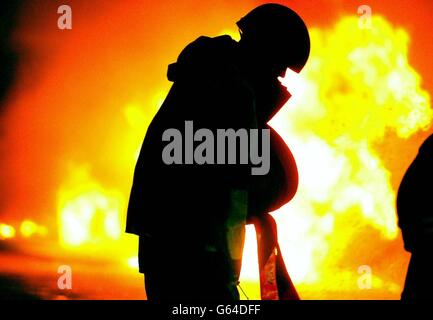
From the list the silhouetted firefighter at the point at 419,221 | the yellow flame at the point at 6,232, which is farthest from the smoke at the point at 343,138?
Result: the silhouetted firefighter at the point at 419,221

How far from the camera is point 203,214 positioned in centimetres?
178

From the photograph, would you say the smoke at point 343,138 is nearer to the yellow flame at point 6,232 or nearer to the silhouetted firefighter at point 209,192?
the yellow flame at point 6,232

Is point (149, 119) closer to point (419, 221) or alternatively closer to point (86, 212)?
point (86, 212)

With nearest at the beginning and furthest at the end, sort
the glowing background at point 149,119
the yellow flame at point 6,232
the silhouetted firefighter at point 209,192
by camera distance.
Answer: the silhouetted firefighter at point 209,192, the glowing background at point 149,119, the yellow flame at point 6,232

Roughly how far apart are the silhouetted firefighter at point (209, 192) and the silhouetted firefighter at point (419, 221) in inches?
24.6

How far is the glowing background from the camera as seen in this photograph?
7.45 metres

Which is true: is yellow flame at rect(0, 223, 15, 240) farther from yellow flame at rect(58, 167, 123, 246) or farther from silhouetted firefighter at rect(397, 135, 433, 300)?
silhouetted firefighter at rect(397, 135, 433, 300)

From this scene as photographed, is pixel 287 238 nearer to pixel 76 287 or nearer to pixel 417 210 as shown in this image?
pixel 76 287

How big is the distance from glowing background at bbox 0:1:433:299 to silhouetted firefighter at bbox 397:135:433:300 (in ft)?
16.4

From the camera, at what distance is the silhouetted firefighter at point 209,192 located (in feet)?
5.83

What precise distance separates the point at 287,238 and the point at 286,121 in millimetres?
1579

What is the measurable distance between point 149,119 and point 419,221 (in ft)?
18.1
